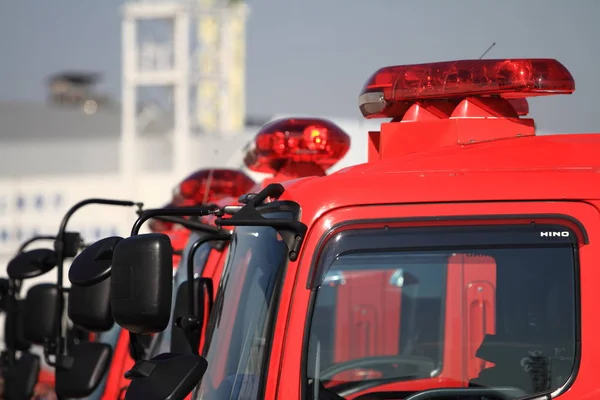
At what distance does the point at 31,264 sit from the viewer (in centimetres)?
→ 567

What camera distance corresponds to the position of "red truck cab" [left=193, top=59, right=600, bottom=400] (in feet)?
9.64

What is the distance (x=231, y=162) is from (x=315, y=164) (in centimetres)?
655

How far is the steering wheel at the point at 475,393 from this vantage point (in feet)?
9.73

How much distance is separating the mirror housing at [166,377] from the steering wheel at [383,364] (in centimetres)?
37

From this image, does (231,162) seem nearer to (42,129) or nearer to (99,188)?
(99,188)

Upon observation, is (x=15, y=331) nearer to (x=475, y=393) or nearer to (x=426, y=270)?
(x=426, y=270)

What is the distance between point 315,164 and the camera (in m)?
5.26

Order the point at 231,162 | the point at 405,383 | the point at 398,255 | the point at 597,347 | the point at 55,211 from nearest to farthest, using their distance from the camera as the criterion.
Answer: the point at 597,347 < the point at 398,255 < the point at 405,383 < the point at 231,162 < the point at 55,211

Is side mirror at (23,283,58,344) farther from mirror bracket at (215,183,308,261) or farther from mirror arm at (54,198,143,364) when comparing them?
mirror bracket at (215,183,308,261)

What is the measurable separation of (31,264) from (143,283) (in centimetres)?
297

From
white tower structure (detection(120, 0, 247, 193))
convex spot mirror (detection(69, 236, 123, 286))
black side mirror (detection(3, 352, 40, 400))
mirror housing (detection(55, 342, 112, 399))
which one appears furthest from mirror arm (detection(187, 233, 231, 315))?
white tower structure (detection(120, 0, 247, 193))

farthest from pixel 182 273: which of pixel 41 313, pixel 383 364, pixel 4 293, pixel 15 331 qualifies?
pixel 4 293

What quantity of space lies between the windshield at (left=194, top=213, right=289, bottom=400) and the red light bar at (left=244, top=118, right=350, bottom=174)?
5.62 feet

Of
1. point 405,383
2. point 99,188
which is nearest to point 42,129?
point 99,188
